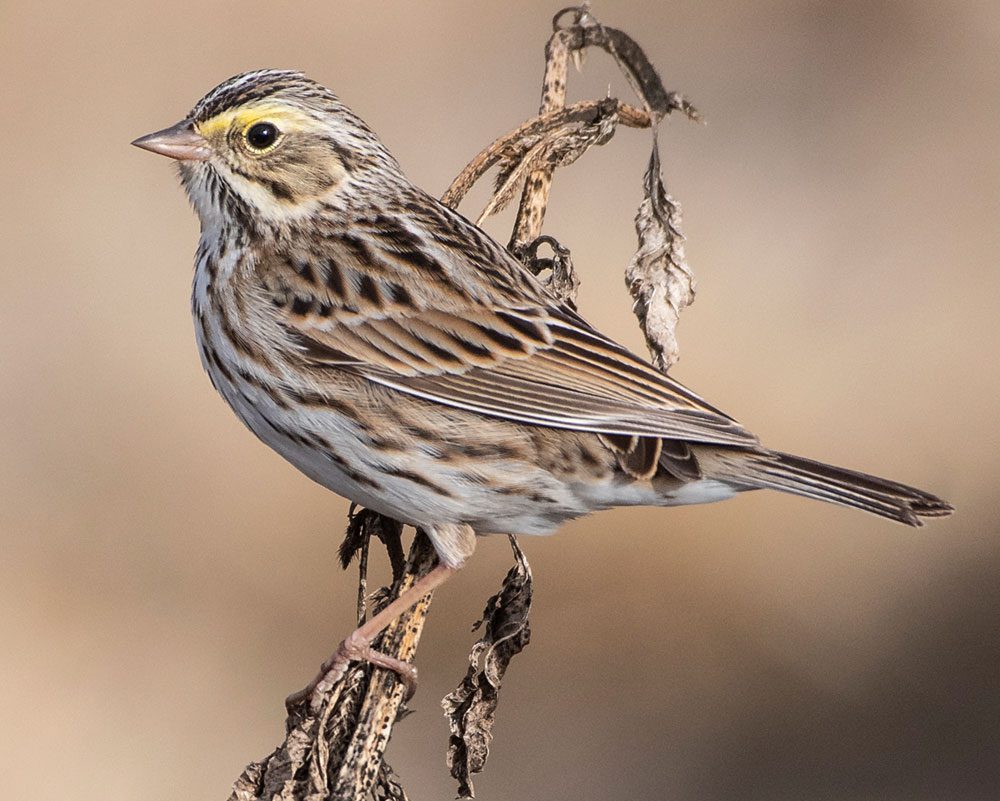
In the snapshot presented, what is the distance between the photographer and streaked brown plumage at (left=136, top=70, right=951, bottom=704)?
190 inches

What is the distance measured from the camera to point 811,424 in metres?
8.45

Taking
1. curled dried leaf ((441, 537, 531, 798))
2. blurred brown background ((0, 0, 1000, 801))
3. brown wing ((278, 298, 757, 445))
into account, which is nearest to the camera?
curled dried leaf ((441, 537, 531, 798))

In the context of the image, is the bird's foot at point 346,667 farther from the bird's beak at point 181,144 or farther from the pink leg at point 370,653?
the bird's beak at point 181,144

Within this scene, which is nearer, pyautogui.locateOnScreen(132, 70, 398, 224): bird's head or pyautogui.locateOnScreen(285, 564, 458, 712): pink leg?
pyautogui.locateOnScreen(285, 564, 458, 712): pink leg

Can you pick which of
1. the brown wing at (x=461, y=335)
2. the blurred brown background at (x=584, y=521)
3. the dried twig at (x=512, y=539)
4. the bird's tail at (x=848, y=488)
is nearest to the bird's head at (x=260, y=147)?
the brown wing at (x=461, y=335)

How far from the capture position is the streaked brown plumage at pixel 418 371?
482 centimetres

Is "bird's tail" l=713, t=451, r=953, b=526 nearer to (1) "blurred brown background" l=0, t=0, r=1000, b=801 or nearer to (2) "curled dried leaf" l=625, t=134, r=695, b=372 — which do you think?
(2) "curled dried leaf" l=625, t=134, r=695, b=372

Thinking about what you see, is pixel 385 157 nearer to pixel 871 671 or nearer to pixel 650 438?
pixel 650 438

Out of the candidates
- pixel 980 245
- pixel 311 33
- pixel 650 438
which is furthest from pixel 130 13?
pixel 650 438

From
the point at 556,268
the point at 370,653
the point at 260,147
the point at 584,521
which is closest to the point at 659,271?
the point at 556,268

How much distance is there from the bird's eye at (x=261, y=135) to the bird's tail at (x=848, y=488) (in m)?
1.87

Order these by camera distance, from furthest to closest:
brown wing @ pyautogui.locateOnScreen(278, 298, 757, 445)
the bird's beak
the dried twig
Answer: the bird's beak → brown wing @ pyautogui.locateOnScreen(278, 298, 757, 445) → the dried twig

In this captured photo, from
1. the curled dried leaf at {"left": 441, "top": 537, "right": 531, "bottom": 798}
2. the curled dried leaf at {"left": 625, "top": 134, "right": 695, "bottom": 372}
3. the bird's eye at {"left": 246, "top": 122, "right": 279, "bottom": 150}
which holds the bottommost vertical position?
the curled dried leaf at {"left": 441, "top": 537, "right": 531, "bottom": 798}

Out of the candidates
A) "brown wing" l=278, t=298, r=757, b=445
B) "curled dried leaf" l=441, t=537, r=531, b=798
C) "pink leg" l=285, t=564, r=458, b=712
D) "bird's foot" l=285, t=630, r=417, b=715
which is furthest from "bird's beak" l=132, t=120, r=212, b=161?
"curled dried leaf" l=441, t=537, r=531, b=798
